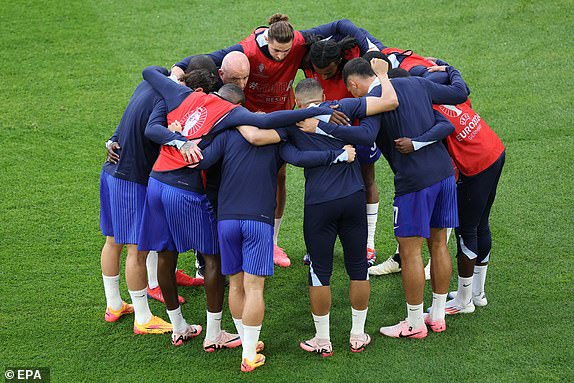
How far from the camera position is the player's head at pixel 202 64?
20.6 ft

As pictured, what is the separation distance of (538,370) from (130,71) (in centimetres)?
703

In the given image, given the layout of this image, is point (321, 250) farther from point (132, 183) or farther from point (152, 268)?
point (152, 268)

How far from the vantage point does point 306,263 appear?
744 cm

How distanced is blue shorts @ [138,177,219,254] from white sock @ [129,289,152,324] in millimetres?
510

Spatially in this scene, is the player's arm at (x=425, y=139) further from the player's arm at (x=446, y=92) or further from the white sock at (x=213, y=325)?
the white sock at (x=213, y=325)

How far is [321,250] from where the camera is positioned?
5.84 metres

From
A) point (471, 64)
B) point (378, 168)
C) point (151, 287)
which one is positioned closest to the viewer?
point (151, 287)

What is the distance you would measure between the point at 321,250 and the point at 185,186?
3.44 ft

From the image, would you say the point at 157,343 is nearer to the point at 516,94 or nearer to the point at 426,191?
the point at 426,191

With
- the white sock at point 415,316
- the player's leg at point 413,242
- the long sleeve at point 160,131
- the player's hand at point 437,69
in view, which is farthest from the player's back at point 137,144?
the white sock at point 415,316

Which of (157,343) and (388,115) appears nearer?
(388,115)

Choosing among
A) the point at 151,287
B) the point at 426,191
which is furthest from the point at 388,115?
the point at 151,287

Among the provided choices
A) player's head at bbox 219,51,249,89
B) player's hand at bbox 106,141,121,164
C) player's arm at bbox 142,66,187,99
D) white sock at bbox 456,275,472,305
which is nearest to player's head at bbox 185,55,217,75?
player's head at bbox 219,51,249,89

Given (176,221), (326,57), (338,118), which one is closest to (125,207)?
(176,221)
